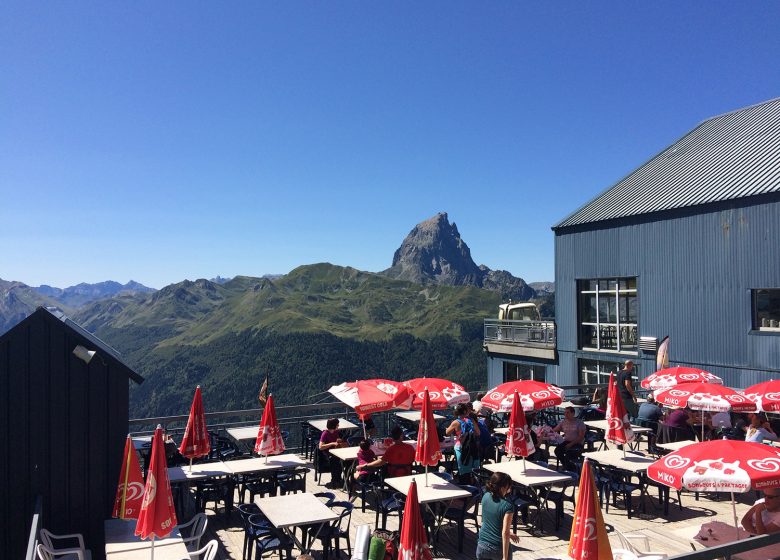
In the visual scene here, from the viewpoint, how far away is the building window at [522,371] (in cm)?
2964

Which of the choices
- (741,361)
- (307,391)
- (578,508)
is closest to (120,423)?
(578,508)

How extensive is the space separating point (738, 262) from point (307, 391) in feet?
426

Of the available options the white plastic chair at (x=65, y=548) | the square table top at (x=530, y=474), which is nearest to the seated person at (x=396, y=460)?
the square table top at (x=530, y=474)

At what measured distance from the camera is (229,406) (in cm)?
14775

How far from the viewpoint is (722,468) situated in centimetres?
630

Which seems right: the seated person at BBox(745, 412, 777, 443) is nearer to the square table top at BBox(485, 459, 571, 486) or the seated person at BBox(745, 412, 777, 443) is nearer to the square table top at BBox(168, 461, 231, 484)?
the square table top at BBox(485, 459, 571, 486)

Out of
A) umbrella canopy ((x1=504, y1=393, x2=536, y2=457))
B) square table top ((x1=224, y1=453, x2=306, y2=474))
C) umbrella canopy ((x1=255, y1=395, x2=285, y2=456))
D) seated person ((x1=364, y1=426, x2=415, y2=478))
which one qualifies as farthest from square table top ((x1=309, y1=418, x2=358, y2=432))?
umbrella canopy ((x1=504, y1=393, x2=536, y2=457))

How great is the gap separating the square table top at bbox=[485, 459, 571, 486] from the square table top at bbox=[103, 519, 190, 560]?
199 inches

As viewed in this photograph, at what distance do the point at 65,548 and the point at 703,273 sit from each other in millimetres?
21340

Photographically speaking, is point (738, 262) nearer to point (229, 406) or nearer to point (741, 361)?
point (741, 361)

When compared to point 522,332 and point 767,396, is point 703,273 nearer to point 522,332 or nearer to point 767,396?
point 522,332

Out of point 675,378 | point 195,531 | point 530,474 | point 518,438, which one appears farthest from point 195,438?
point 675,378

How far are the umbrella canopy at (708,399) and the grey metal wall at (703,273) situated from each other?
9.30 meters

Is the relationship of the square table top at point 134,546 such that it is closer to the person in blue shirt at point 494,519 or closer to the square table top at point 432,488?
the square table top at point 432,488
